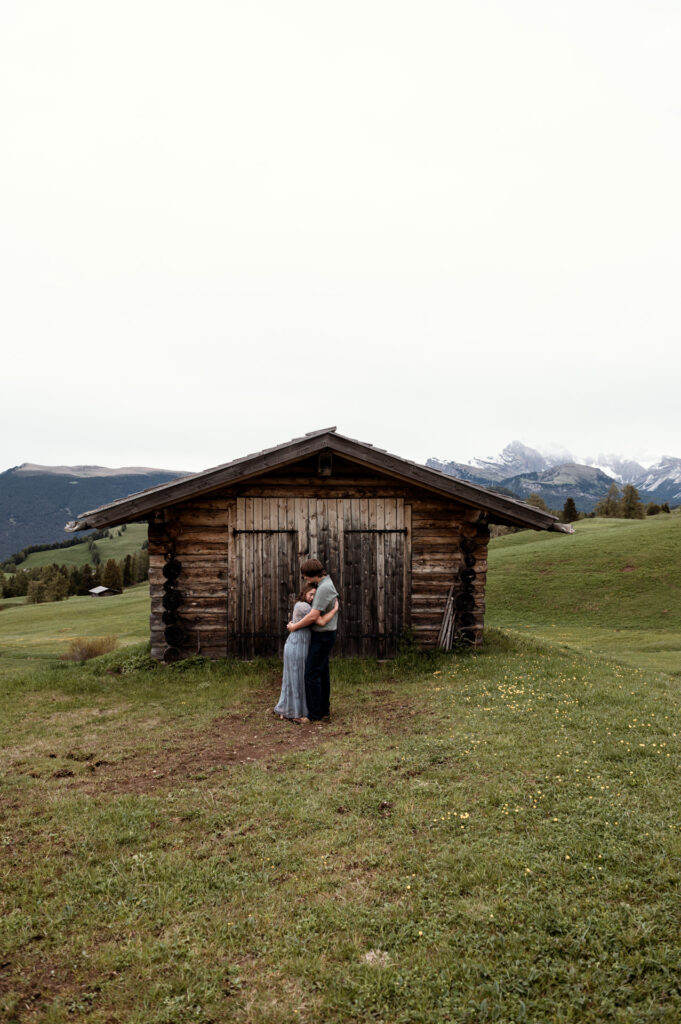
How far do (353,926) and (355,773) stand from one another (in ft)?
8.73

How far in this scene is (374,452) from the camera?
12.0m

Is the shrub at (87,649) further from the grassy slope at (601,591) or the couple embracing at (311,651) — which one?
the grassy slope at (601,591)

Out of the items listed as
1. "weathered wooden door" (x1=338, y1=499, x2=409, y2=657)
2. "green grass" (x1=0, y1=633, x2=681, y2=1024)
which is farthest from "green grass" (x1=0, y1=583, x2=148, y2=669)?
"green grass" (x1=0, y1=633, x2=681, y2=1024)

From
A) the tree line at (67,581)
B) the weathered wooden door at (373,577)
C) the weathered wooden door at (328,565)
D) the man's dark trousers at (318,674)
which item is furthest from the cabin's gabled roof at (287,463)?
the tree line at (67,581)

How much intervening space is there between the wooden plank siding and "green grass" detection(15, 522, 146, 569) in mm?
143882

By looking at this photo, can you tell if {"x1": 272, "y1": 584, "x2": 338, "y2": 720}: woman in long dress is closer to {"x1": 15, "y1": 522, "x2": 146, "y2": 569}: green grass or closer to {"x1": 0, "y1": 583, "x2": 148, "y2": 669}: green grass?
{"x1": 0, "y1": 583, "x2": 148, "y2": 669}: green grass

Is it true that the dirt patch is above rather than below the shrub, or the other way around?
above

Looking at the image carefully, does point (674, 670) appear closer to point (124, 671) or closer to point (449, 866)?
point (449, 866)

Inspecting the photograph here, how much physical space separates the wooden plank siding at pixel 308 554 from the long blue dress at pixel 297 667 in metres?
3.45

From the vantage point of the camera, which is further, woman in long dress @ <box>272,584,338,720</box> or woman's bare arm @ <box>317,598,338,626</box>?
woman in long dress @ <box>272,584,338,720</box>

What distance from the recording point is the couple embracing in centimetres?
873

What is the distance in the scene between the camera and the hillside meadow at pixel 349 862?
131 inches

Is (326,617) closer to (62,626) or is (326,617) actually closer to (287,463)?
(287,463)

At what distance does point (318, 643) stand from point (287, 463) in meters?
4.57
